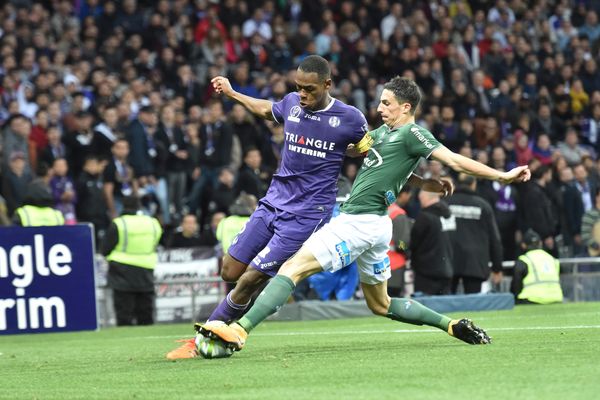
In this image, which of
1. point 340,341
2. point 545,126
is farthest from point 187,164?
point 340,341

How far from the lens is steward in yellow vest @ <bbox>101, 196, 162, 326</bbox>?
17797 millimetres

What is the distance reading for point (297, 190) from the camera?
9984 mm

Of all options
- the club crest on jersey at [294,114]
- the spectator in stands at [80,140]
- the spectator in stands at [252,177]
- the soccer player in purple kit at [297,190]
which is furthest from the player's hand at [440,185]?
the spectator in stands at [80,140]

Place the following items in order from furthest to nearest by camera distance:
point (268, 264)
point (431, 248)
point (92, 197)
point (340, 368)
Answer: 1. point (92, 197)
2. point (431, 248)
3. point (268, 264)
4. point (340, 368)

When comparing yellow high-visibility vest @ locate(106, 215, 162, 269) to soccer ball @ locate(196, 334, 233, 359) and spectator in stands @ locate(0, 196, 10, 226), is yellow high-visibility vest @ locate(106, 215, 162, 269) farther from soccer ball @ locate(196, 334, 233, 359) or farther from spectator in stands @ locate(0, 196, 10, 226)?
soccer ball @ locate(196, 334, 233, 359)

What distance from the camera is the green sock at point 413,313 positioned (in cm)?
1011

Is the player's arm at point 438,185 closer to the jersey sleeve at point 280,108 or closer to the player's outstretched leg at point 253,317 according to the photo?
the jersey sleeve at point 280,108

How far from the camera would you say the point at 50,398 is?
7.41m

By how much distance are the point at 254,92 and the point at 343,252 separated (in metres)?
14.7

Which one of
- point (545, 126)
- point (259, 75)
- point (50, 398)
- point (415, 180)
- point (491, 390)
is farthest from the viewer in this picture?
point (545, 126)

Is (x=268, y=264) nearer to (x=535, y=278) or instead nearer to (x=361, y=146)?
(x=361, y=146)

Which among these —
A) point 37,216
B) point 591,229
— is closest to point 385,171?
point 37,216

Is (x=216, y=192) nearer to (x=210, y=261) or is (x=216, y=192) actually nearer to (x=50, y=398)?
(x=210, y=261)

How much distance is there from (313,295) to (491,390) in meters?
12.9
